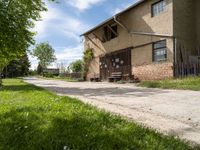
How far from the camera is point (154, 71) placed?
2209 centimetres

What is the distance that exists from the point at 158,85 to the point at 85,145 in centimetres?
1261

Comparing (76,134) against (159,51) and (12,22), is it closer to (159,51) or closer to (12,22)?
(12,22)

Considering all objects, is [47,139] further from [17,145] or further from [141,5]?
[141,5]

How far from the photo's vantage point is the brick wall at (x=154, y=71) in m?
20.4

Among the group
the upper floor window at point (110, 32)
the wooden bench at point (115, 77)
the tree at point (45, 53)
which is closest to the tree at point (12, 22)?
the wooden bench at point (115, 77)

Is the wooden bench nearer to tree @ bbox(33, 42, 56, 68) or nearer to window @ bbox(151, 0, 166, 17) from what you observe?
window @ bbox(151, 0, 166, 17)

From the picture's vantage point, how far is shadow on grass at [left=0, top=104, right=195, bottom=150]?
4318mm

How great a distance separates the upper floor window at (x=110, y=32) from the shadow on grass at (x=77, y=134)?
22983 millimetres

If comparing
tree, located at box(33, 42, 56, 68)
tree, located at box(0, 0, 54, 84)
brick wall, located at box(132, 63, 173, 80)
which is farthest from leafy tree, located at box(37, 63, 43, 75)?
tree, located at box(0, 0, 54, 84)

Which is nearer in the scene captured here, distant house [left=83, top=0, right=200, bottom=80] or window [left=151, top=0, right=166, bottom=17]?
distant house [left=83, top=0, right=200, bottom=80]

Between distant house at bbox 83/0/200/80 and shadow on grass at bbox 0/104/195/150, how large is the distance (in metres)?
14.1

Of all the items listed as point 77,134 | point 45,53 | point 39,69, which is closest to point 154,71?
point 77,134

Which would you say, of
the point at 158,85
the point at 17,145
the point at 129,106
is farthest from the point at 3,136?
the point at 158,85

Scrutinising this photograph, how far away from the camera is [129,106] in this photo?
894 centimetres
